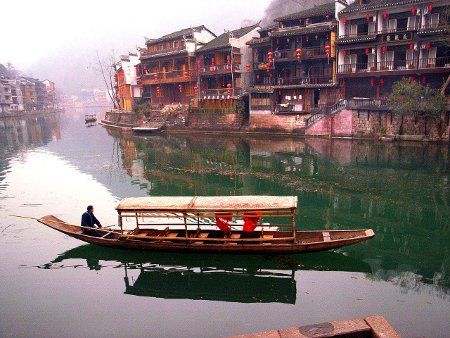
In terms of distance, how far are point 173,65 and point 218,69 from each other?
325 inches

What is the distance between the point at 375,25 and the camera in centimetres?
3503

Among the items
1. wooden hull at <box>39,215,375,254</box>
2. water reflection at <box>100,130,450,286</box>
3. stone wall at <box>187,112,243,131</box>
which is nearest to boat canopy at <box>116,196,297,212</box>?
wooden hull at <box>39,215,375,254</box>

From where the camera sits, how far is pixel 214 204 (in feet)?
39.3

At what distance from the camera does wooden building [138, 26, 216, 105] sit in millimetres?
48781

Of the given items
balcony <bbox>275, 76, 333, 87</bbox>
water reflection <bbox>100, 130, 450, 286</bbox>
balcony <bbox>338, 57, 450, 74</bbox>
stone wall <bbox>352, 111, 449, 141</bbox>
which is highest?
balcony <bbox>338, 57, 450, 74</bbox>

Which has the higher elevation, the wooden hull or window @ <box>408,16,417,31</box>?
window @ <box>408,16,417,31</box>

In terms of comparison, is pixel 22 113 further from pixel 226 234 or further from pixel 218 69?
pixel 226 234

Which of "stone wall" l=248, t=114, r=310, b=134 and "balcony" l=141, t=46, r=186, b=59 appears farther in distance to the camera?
"balcony" l=141, t=46, r=186, b=59

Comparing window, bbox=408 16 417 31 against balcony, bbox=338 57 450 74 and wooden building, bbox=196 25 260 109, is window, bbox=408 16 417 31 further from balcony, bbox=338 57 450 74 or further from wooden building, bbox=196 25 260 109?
wooden building, bbox=196 25 260 109

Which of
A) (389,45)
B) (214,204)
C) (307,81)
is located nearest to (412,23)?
(389,45)

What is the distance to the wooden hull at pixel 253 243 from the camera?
11602 millimetres

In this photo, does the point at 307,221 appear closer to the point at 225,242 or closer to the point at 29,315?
the point at 225,242

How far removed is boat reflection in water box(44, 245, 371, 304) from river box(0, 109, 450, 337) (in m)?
0.04

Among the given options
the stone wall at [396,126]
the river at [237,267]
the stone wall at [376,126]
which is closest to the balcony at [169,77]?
the stone wall at [376,126]
